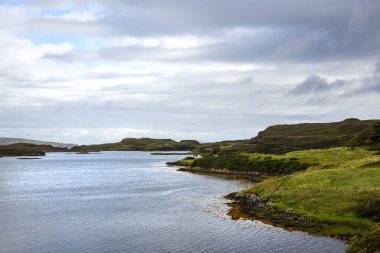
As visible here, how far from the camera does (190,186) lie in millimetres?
109750

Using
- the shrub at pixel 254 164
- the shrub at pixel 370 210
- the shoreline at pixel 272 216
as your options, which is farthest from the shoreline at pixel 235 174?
the shrub at pixel 370 210

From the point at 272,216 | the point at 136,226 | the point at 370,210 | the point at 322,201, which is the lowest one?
the point at 136,226

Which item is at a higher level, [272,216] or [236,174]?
[236,174]

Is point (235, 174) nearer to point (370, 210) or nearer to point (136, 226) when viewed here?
point (136, 226)

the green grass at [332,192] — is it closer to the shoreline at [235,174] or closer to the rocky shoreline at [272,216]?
the rocky shoreline at [272,216]

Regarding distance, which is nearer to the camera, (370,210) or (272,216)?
(370,210)

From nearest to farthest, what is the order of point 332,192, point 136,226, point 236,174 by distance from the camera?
point 136,226 → point 332,192 → point 236,174

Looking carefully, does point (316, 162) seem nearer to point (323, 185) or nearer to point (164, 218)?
point (323, 185)

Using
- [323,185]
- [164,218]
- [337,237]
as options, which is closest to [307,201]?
[323,185]

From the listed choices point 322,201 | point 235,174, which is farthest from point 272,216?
point 235,174

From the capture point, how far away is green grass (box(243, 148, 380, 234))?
52875 millimetres

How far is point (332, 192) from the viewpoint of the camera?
63188mm

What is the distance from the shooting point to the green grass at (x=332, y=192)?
52.9 meters

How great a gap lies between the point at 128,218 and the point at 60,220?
33.2 ft
